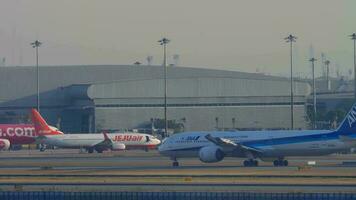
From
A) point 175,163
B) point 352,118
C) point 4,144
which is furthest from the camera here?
point 4,144

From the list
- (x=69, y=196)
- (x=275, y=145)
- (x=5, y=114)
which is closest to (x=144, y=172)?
(x=275, y=145)

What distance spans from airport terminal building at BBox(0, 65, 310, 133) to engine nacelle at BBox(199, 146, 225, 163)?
8766 cm

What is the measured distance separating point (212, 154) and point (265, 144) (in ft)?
14.9

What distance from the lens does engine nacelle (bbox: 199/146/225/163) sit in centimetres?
8062

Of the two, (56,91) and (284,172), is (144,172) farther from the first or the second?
(56,91)

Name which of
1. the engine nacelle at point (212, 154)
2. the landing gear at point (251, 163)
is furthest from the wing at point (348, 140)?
the engine nacelle at point (212, 154)

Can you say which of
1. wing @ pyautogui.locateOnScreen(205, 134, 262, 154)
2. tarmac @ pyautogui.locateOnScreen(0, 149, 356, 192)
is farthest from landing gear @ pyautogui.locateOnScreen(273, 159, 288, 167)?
tarmac @ pyautogui.locateOnScreen(0, 149, 356, 192)

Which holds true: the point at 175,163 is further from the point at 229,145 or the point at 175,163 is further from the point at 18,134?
the point at 18,134

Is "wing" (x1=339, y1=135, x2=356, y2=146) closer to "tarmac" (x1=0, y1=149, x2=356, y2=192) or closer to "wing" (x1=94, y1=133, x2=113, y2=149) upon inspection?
"tarmac" (x1=0, y1=149, x2=356, y2=192)

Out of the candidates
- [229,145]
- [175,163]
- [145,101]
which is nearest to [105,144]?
[175,163]

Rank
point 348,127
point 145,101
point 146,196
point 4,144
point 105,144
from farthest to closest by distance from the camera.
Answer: point 145,101 < point 4,144 < point 105,144 < point 348,127 < point 146,196

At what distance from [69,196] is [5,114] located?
140 metres

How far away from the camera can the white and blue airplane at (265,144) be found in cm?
7738

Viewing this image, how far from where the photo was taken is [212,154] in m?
80.5
